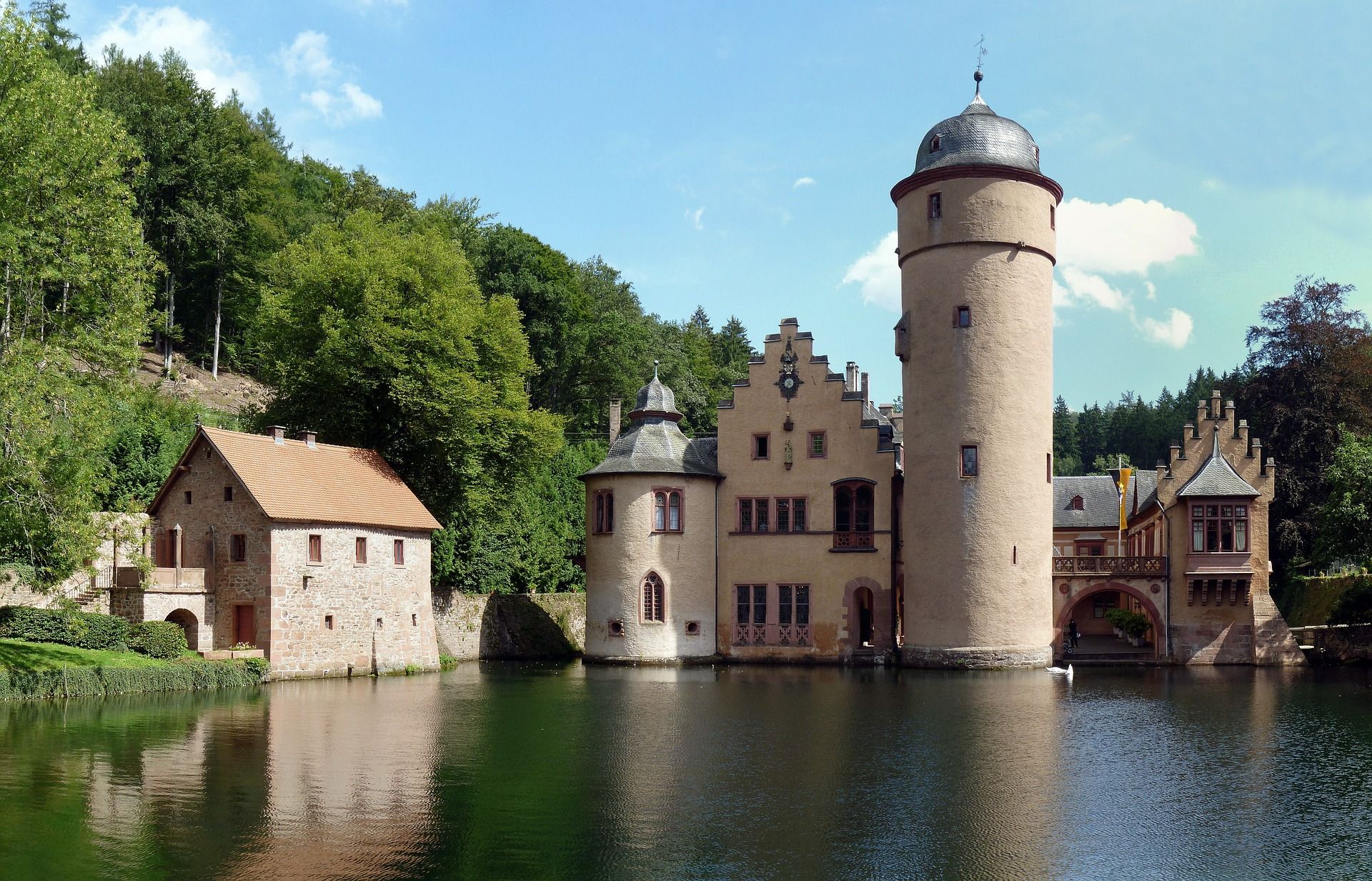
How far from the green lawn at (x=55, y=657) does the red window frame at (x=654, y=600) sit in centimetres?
1607

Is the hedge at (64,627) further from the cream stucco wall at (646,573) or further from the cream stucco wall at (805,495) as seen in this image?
the cream stucco wall at (805,495)

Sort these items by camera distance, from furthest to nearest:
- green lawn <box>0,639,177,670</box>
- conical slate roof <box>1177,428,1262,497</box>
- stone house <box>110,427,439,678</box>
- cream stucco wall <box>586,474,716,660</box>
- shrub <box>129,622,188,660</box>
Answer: cream stucco wall <box>586,474,716,660</box>, conical slate roof <box>1177,428,1262,497</box>, stone house <box>110,427,439,678</box>, shrub <box>129,622,188,660</box>, green lawn <box>0,639,177,670</box>

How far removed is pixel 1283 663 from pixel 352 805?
33475 mm

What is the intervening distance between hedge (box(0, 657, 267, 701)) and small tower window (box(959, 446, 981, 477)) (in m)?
21.4

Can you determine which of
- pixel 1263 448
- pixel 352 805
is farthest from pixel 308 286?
pixel 1263 448

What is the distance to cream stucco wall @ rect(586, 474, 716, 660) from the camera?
1603 inches

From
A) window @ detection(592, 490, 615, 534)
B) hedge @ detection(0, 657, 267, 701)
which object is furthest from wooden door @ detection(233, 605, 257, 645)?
window @ detection(592, 490, 615, 534)

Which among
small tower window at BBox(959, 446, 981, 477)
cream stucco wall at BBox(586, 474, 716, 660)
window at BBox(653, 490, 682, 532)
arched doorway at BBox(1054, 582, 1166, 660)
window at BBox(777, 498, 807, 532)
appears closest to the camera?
small tower window at BBox(959, 446, 981, 477)

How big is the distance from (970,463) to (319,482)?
1988cm

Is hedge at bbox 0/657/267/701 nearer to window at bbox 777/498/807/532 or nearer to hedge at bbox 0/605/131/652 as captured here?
hedge at bbox 0/605/131/652

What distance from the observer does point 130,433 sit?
3947cm

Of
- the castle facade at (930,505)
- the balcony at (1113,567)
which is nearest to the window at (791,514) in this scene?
the castle facade at (930,505)

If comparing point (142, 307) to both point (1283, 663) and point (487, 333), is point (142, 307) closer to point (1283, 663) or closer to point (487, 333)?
point (487, 333)

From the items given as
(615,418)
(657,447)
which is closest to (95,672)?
(657,447)
